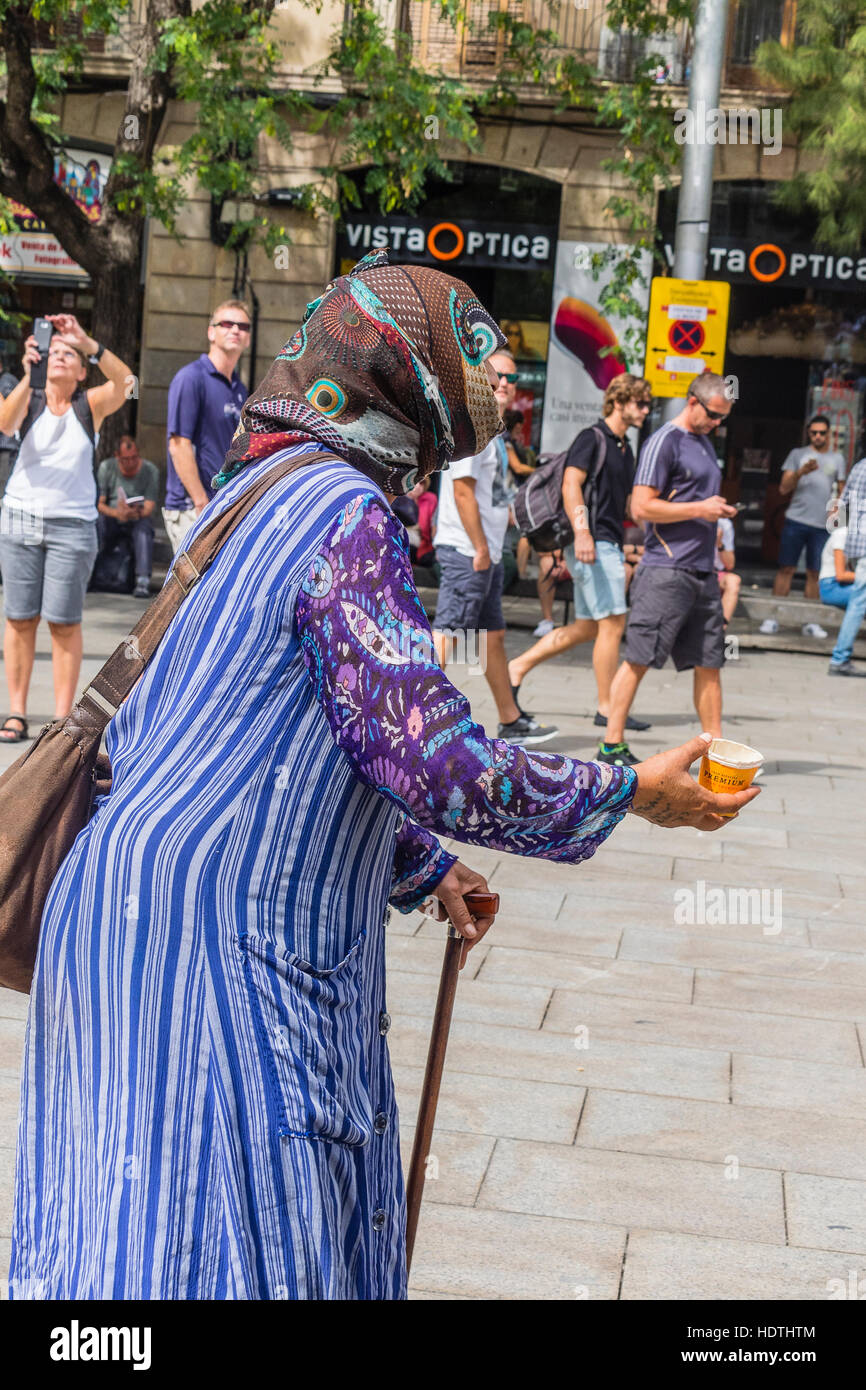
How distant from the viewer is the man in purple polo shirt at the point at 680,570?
7.80 meters

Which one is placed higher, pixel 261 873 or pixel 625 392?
pixel 261 873

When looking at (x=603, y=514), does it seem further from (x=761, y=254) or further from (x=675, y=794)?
(x=761, y=254)

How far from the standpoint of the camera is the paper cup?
2.18 m

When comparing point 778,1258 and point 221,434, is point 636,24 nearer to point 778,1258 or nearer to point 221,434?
point 221,434

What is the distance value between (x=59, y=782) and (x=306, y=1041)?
397mm

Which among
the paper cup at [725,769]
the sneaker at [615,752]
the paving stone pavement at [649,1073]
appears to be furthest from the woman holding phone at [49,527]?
the paper cup at [725,769]

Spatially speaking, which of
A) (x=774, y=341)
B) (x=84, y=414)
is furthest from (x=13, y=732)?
(x=774, y=341)

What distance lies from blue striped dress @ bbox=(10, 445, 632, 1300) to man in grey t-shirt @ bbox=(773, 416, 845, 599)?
596 inches

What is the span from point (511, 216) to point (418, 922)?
1521 centimetres

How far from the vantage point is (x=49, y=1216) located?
1774mm

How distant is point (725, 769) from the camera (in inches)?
85.9

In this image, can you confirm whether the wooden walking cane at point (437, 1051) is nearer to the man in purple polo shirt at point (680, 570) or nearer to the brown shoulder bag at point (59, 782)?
the brown shoulder bag at point (59, 782)

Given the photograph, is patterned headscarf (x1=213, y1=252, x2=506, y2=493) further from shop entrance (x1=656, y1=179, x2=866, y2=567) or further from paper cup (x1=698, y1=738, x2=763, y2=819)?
shop entrance (x1=656, y1=179, x2=866, y2=567)
